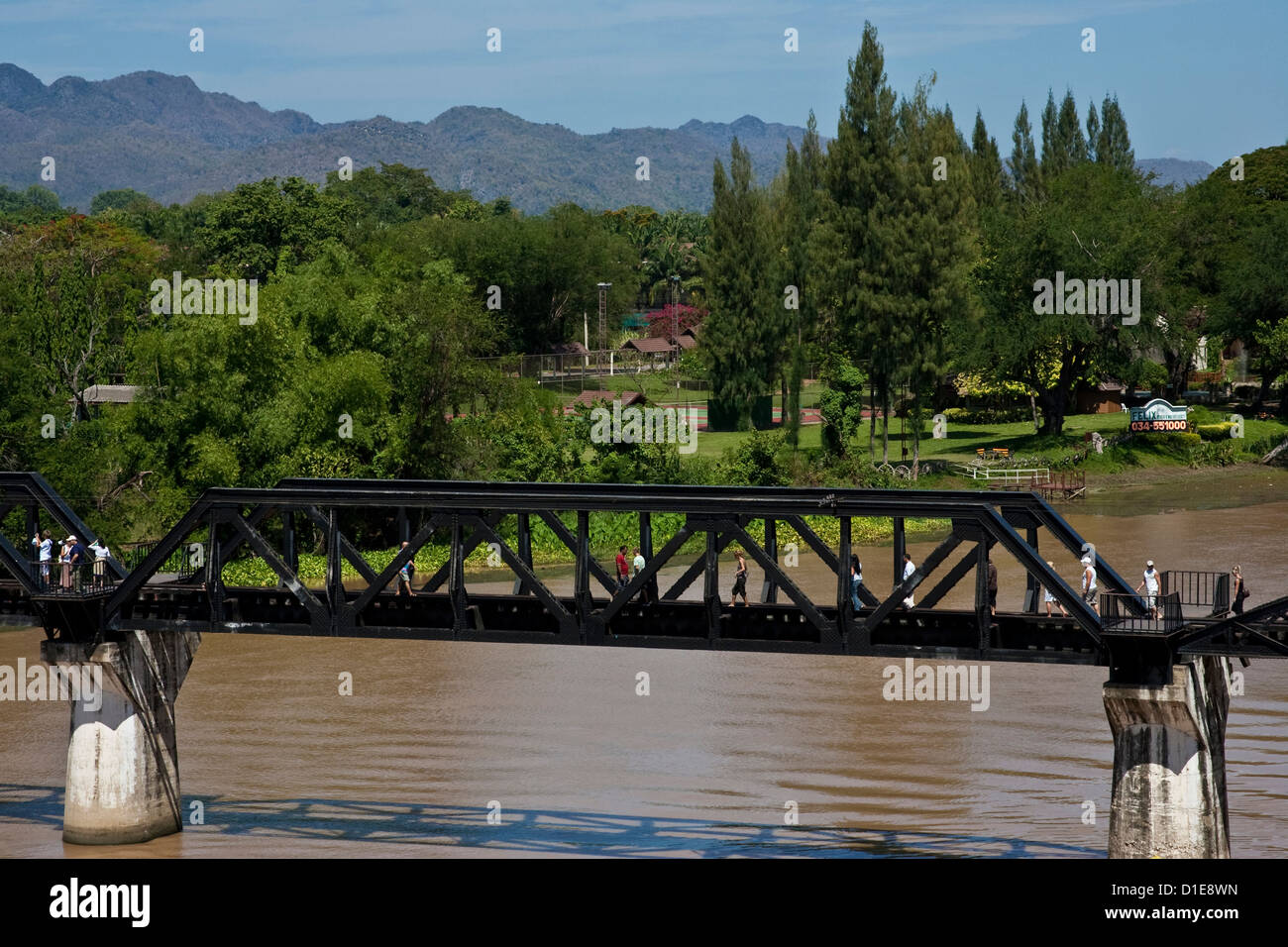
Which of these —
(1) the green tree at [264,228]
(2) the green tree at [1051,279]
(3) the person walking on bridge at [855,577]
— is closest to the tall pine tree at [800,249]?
(2) the green tree at [1051,279]

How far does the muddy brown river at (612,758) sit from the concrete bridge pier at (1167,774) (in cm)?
334

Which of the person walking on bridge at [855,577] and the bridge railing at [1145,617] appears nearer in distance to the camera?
the bridge railing at [1145,617]

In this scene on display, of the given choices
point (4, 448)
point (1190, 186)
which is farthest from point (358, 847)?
point (1190, 186)

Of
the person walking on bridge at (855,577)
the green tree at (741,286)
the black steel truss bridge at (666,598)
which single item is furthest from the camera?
the green tree at (741,286)

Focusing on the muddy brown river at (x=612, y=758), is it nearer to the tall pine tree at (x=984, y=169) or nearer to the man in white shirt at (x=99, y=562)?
the man in white shirt at (x=99, y=562)

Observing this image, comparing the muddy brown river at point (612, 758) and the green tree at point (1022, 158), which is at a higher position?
the green tree at point (1022, 158)

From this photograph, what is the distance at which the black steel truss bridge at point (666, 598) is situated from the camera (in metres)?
24.4

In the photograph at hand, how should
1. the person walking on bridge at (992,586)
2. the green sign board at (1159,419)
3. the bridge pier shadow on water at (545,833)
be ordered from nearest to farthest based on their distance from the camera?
1. the person walking on bridge at (992,586)
2. the bridge pier shadow on water at (545,833)
3. the green sign board at (1159,419)

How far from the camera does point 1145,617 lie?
79.7ft

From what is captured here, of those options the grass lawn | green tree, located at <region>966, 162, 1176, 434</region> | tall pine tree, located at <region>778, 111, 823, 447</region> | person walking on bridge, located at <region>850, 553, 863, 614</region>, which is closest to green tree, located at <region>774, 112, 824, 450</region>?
tall pine tree, located at <region>778, 111, 823, 447</region>

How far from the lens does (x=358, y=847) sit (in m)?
29.4

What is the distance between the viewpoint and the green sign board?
3319 inches
